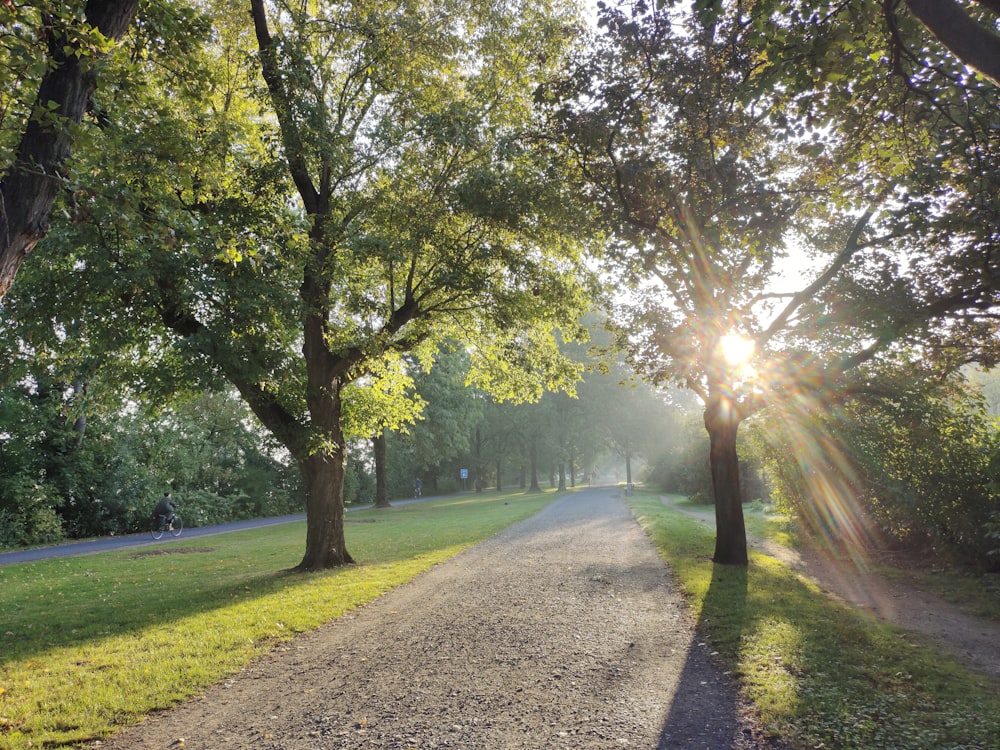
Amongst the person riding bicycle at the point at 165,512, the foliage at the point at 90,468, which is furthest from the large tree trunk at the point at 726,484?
the person riding bicycle at the point at 165,512

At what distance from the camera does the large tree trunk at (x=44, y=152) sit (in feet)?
13.9

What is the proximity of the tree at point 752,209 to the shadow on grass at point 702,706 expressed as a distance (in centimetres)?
544

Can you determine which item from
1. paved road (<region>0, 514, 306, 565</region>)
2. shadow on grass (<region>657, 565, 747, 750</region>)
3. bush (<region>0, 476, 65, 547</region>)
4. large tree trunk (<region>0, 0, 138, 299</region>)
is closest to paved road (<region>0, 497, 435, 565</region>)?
paved road (<region>0, 514, 306, 565</region>)

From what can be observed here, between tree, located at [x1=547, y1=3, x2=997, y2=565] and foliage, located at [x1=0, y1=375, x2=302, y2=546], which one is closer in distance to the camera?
tree, located at [x1=547, y1=3, x2=997, y2=565]

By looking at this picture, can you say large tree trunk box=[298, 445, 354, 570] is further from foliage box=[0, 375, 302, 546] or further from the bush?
the bush

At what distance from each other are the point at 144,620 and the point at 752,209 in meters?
10.5

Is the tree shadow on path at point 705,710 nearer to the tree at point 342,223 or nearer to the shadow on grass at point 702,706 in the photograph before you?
the shadow on grass at point 702,706

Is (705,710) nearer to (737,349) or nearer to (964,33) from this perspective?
(964,33)

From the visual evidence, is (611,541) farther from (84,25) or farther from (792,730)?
(84,25)

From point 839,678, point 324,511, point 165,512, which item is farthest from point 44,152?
point 165,512

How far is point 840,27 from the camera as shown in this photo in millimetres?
5293

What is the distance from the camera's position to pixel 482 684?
512cm

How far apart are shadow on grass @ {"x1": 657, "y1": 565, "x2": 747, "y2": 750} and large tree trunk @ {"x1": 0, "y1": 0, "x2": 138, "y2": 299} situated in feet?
18.8

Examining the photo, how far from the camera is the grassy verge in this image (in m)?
3.98
